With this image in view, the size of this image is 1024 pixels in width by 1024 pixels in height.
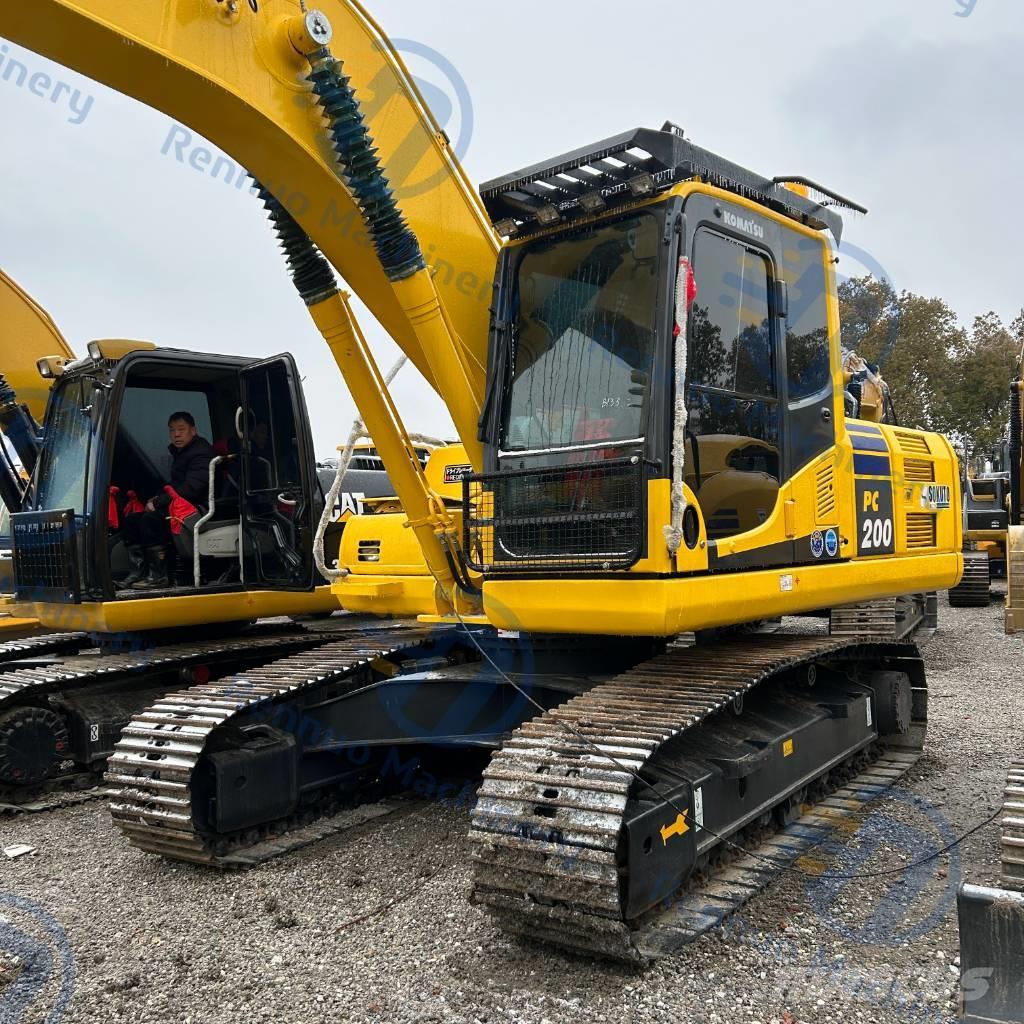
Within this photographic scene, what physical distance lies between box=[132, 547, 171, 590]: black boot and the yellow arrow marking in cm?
394

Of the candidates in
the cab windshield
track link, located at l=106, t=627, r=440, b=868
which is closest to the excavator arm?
the cab windshield

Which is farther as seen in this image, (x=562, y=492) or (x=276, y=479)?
(x=276, y=479)

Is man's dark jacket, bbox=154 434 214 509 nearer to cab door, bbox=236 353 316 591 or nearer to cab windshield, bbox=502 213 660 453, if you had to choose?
cab door, bbox=236 353 316 591

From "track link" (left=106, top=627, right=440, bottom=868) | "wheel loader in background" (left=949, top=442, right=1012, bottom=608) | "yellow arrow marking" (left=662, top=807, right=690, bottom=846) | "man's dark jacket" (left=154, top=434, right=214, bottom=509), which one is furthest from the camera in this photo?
"wheel loader in background" (left=949, top=442, right=1012, bottom=608)

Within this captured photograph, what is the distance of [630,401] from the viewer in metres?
4.10

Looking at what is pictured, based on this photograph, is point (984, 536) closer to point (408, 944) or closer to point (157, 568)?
point (157, 568)

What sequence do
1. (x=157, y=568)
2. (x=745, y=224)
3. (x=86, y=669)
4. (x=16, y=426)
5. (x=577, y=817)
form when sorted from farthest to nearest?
(x=16, y=426), (x=157, y=568), (x=86, y=669), (x=745, y=224), (x=577, y=817)

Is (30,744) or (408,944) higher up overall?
(30,744)

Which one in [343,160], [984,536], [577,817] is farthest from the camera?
[984,536]

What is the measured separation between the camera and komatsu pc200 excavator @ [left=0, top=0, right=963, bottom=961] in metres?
3.66

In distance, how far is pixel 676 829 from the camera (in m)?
3.74

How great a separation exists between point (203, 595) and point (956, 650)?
8.50 metres

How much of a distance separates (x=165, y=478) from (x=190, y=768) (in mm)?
2933

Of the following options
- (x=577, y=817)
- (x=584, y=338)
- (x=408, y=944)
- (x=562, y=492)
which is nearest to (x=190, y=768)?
(x=408, y=944)
